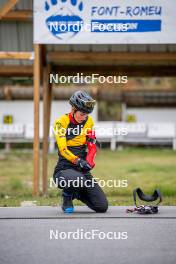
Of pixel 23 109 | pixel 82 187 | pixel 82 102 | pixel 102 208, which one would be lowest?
pixel 23 109

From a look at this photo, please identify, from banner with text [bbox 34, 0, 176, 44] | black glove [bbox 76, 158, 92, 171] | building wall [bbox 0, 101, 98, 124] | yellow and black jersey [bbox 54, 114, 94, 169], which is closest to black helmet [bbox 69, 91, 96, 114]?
yellow and black jersey [bbox 54, 114, 94, 169]

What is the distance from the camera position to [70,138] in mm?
9836

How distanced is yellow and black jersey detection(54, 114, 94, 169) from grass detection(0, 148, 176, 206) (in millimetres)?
2003

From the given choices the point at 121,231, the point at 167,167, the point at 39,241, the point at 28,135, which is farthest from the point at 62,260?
the point at 28,135

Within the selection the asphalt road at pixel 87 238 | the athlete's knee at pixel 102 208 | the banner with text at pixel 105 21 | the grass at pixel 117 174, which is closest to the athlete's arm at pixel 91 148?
the athlete's knee at pixel 102 208

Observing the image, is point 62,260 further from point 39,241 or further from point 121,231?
point 121,231

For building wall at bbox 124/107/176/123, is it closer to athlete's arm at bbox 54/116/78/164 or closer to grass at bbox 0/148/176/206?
grass at bbox 0/148/176/206

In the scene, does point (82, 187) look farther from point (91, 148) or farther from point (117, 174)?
point (117, 174)

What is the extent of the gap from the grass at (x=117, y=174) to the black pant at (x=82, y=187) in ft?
6.28

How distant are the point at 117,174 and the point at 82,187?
12668 millimetres

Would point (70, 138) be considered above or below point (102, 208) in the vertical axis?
above

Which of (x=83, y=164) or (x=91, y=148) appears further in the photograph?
(x=91, y=148)

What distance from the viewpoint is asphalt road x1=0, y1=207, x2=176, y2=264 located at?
651 centimetres

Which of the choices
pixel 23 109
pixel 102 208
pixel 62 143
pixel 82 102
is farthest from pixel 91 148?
pixel 23 109
